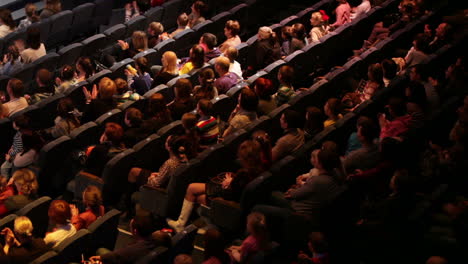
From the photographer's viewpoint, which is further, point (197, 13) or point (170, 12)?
point (170, 12)

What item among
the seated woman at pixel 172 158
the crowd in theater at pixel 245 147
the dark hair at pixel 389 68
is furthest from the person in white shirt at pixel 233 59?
A: the seated woman at pixel 172 158

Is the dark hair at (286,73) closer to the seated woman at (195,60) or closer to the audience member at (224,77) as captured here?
the audience member at (224,77)

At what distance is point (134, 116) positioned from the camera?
5594 mm

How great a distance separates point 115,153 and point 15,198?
80cm

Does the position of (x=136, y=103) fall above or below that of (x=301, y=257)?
above

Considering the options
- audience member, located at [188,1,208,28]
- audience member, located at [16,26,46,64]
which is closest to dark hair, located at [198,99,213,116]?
audience member, located at [16,26,46,64]

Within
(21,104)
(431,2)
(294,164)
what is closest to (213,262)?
(294,164)

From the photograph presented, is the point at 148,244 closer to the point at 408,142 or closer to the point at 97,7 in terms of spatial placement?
the point at 408,142

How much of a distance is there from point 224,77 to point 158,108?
1.00 metres

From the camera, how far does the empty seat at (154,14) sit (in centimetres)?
835

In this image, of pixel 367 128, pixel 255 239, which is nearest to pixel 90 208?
pixel 255 239

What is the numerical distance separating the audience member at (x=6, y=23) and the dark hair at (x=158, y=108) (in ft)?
9.69

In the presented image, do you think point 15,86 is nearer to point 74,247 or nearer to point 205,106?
point 205,106

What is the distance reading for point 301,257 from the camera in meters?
4.30
